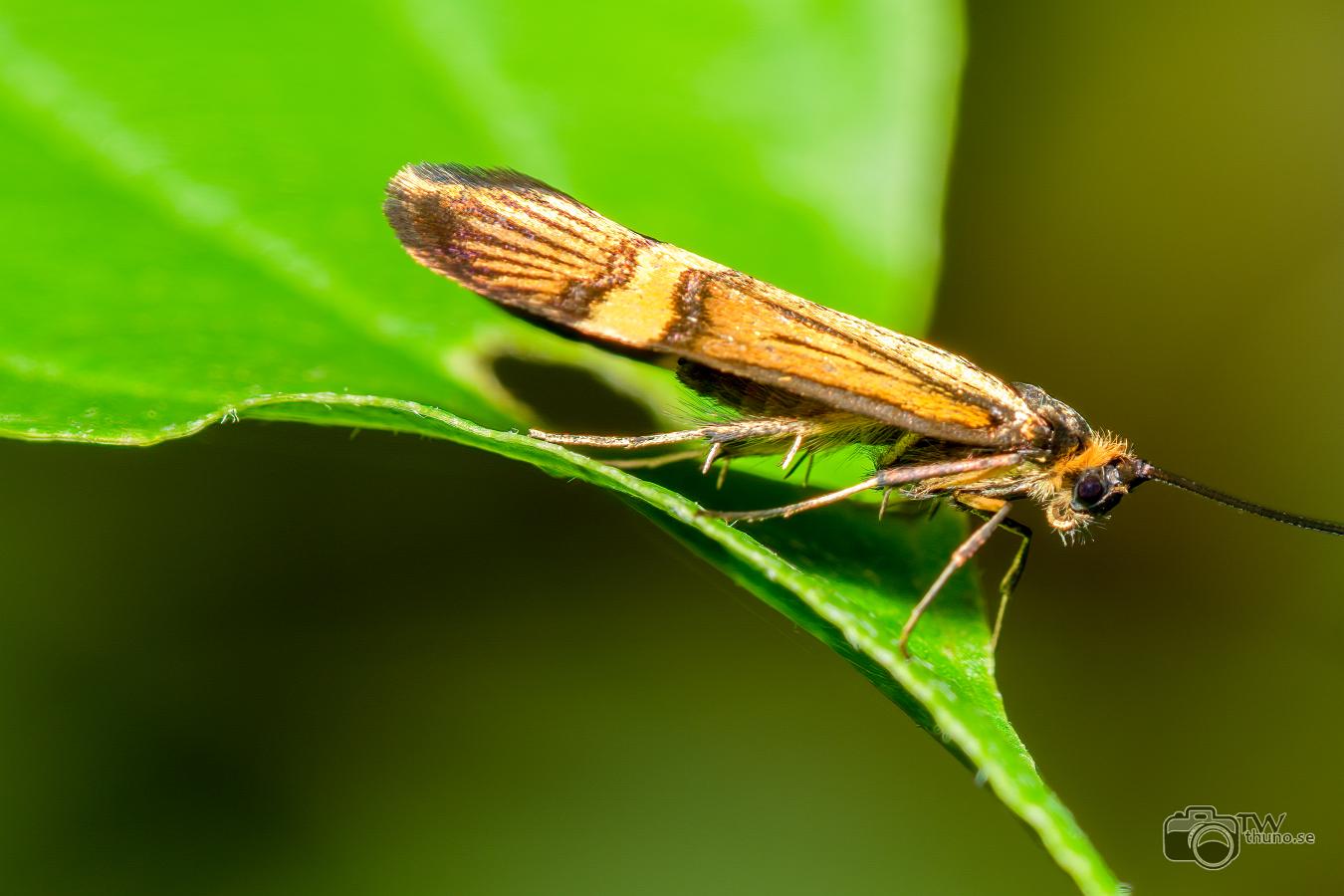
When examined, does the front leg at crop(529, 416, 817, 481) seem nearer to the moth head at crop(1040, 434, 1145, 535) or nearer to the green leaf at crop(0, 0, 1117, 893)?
the green leaf at crop(0, 0, 1117, 893)

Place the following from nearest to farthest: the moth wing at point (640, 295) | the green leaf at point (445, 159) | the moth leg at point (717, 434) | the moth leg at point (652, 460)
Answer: the green leaf at point (445, 159) → the moth wing at point (640, 295) → the moth leg at point (717, 434) → the moth leg at point (652, 460)

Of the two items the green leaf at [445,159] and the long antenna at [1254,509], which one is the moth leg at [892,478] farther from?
the long antenna at [1254,509]

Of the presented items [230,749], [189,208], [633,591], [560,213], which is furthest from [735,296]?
[230,749]

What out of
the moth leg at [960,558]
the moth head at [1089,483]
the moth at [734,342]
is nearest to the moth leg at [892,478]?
the moth at [734,342]

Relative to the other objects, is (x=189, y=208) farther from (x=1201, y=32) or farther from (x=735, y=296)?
(x=1201, y=32)

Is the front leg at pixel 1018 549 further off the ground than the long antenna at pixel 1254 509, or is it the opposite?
the long antenna at pixel 1254 509
